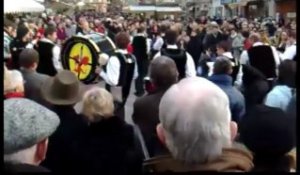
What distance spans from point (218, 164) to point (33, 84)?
9.46ft

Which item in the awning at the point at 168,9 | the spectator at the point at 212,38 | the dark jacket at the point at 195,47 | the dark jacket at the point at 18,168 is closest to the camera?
the dark jacket at the point at 18,168

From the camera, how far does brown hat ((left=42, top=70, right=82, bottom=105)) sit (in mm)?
3666

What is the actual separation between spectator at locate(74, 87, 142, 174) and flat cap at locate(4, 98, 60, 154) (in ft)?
2.89

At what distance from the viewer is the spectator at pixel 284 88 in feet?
14.4

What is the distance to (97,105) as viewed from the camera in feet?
11.0

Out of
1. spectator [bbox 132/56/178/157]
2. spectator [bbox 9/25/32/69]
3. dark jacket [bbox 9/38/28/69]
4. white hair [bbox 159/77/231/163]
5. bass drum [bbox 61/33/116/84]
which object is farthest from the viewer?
spectator [bbox 9/25/32/69]

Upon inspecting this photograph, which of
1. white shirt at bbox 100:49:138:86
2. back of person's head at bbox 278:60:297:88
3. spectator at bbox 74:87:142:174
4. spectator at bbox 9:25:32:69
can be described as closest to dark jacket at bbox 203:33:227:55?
spectator at bbox 9:25:32:69

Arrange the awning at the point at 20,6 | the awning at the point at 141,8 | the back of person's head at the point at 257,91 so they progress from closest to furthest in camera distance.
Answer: the back of person's head at the point at 257,91, the awning at the point at 20,6, the awning at the point at 141,8

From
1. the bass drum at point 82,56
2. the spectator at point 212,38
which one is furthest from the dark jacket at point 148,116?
the spectator at point 212,38

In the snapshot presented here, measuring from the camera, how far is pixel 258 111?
8.30 feet

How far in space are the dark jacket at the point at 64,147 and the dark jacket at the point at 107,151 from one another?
6 centimetres

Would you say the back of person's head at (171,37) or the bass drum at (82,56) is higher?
the back of person's head at (171,37)

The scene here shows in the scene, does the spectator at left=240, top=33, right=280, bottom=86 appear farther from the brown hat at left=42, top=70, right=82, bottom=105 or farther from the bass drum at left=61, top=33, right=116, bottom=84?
the brown hat at left=42, top=70, right=82, bottom=105

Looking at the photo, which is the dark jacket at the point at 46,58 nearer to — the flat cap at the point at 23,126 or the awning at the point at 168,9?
the flat cap at the point at 23,126
